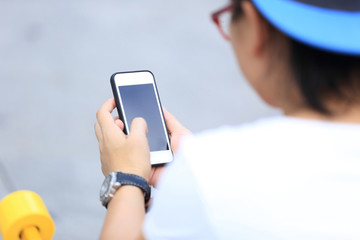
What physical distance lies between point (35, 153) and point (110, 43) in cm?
114

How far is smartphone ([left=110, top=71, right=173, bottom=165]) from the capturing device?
145 centimetres

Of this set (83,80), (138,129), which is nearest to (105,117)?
(138,129)

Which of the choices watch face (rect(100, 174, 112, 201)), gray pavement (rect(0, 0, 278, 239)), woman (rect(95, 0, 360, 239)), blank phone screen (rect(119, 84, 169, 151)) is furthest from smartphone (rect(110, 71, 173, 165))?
gray pavement (rect(0, 0, 278, 239))

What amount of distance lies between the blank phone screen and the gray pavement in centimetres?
151

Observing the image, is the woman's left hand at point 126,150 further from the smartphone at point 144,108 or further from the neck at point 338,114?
the neck at point 338,114

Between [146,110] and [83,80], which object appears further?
[83,80]

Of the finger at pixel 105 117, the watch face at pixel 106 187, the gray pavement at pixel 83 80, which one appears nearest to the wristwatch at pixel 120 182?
the watch face at pixel 106 187

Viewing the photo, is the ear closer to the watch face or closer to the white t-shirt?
the white t-shirt

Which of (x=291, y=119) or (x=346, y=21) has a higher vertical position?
(x=346, y=21)

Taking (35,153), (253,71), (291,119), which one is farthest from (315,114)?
(35,153)

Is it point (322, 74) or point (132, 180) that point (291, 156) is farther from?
point (132, 180)

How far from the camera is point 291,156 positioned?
0.83 meters

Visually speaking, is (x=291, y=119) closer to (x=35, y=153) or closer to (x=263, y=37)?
(x=263, y=37)

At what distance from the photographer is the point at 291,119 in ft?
2.79
